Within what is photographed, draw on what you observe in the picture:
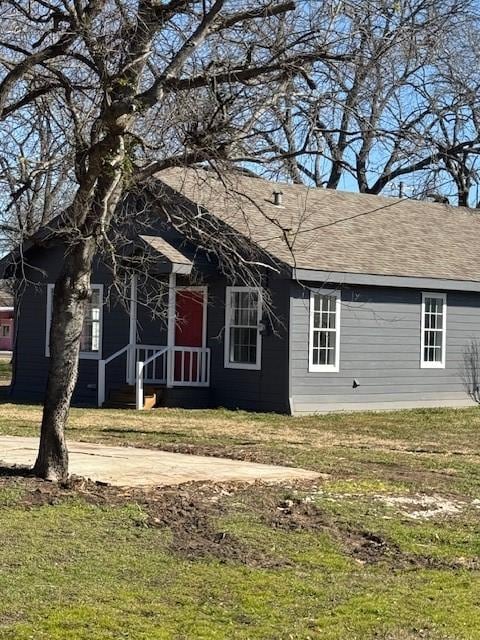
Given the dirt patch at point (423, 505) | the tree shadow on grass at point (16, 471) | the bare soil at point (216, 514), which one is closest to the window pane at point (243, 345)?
the bare soil at point (216, 514)

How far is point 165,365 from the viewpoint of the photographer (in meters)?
22.8

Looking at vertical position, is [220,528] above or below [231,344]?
below

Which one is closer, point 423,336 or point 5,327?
point 423,336

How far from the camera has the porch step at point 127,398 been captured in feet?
71.2

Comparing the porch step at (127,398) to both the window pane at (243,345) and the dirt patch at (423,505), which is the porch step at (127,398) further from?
the dirt patch at (423,505)

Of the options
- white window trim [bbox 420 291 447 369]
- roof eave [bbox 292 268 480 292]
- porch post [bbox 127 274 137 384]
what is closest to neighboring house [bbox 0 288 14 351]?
porch post [bbox 127 274 137 384]

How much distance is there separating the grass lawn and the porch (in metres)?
8.63

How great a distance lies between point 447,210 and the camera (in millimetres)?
29531

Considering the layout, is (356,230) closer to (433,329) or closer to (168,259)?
(433,329)

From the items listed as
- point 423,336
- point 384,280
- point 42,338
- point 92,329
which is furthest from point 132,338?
point 423,336

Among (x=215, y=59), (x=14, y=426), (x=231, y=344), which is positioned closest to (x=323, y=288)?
(x=231, y=344)

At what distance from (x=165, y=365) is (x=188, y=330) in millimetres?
939

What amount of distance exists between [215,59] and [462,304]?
1494 centimetres

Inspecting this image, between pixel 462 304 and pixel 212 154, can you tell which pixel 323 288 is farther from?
pixel 212 154
